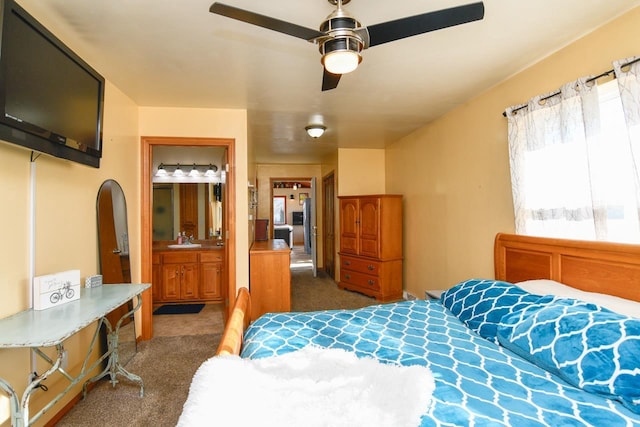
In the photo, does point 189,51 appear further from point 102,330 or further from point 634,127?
point 634,127

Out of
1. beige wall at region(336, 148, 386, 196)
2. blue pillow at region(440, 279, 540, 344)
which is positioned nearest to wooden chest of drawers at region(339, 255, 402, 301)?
beige wall at region(336, 148, 386, 196)

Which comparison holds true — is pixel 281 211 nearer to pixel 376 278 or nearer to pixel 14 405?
pixel 376 278

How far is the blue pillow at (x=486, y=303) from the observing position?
1.67 meters

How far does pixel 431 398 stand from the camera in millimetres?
1114

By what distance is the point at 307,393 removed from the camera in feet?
3.63

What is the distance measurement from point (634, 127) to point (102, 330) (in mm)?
3737

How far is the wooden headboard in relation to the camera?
5.31 feet

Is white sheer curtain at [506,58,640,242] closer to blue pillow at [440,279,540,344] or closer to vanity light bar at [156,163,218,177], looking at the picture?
blue pillow at [440,279,540,344]

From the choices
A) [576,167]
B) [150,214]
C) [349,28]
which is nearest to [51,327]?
[150,214]

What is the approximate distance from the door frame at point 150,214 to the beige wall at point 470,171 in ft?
7.75

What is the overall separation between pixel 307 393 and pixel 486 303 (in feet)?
4.17

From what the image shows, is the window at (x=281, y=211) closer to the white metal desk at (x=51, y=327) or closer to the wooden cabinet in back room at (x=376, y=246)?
the wooden cabinet in back room at (x=376, y=246)

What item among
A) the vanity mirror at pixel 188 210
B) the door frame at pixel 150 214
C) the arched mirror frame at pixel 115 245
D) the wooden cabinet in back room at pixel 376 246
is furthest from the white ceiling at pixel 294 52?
the vanity mirror at pixel 188 210

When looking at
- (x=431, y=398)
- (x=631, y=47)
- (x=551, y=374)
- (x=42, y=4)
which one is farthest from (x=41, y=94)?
(x=631, y=47)
